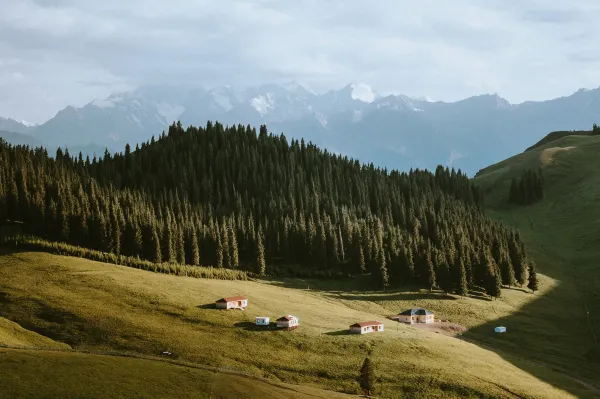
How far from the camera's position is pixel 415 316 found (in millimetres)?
136875

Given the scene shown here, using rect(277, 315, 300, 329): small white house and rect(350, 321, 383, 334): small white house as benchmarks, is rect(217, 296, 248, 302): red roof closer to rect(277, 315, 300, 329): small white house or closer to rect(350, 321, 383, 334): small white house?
rect(277, 315, 300, 329): small white house

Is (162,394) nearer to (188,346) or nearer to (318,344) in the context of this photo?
(188,346)

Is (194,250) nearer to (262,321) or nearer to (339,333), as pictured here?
(262,321)

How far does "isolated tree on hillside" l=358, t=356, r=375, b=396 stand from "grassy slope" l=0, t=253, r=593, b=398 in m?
1.18

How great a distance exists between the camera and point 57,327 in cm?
10638

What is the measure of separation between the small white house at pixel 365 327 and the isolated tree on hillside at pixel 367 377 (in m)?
13.5

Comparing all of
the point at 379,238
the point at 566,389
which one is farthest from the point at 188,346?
the point at 379,238

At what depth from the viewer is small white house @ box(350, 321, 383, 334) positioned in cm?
11450

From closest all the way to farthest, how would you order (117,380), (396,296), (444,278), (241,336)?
(117,380), (241,336), (396,296), (444,278)

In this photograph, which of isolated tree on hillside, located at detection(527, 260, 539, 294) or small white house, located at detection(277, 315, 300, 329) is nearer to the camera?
small white house, located at detection(277, 315, 300, 329)

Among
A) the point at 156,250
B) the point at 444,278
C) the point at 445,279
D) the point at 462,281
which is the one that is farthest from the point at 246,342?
the point at 462,281

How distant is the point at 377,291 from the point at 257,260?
109 feet

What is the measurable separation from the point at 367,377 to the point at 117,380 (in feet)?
115

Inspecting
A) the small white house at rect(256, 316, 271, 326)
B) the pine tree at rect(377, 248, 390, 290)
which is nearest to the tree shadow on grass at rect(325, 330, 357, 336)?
the small white house at rect(256, 316, 271, 326)
